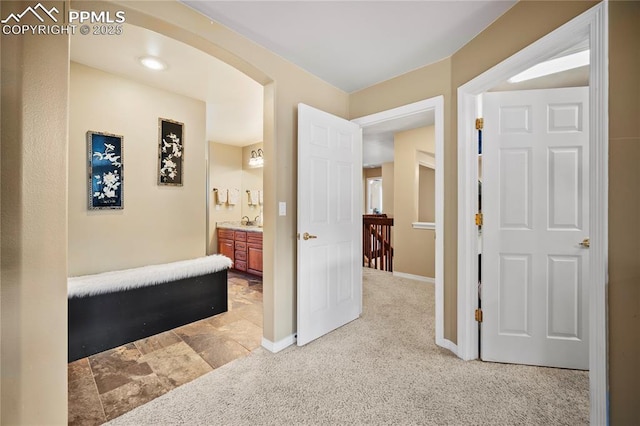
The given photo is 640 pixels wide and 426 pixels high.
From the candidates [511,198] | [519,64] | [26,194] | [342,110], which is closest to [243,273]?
[342,110]

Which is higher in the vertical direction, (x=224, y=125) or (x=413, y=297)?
(x=224, y=125)

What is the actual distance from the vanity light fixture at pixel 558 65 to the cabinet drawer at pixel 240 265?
455cm

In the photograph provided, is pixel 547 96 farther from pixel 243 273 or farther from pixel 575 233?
pixel 243 273

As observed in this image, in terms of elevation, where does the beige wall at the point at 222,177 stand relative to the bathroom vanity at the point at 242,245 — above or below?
above

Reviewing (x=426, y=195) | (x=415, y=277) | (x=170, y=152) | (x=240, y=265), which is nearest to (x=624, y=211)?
(x=415, y=277)

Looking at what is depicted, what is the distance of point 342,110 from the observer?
9.66 feet

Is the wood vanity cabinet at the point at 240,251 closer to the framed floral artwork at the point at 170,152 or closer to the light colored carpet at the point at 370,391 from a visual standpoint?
the framed floral artwork at the point at 170,152

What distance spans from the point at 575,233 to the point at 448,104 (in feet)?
4.52

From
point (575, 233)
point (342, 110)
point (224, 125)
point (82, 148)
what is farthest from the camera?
point (224, 125)

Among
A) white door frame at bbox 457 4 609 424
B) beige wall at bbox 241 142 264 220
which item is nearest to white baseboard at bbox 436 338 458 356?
white door frame at bbox 457 4 609 424

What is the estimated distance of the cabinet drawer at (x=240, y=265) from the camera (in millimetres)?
4873

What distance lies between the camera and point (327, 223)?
2.52 m

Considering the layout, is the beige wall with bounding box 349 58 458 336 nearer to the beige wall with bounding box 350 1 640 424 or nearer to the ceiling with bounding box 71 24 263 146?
the beige wall with bounding box 350 1 640 424

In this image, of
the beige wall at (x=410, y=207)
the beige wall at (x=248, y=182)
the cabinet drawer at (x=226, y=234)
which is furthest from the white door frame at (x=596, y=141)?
the beige wall at (x=248, y=182)
